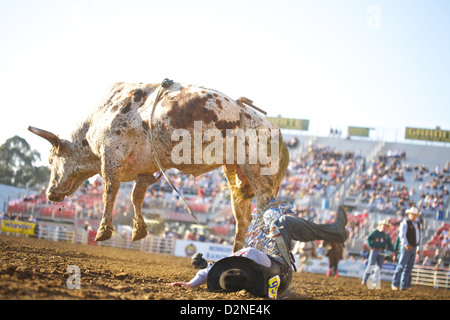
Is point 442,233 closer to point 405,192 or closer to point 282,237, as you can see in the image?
point 405,192

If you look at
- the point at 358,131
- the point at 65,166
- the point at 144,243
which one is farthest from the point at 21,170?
the point at 358,131

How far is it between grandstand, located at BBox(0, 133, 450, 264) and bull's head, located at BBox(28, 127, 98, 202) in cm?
964

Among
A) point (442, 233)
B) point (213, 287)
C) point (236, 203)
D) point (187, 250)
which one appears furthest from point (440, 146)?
point (213, 287)

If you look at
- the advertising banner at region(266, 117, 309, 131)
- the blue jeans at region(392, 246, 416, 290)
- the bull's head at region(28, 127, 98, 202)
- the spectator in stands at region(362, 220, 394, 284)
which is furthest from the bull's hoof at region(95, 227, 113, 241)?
the advertising banner at region(266, 117, 309, 131)

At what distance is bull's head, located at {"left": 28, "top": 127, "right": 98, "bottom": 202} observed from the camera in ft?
22.1

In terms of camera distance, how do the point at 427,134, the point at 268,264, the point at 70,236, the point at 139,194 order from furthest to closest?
1. the point at 427,134
2. the point at 70,236
3. the point at 139,194
4. the point at 268,264

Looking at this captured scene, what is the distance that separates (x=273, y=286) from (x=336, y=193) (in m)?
25.1

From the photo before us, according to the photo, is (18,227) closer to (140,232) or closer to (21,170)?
(21,170)

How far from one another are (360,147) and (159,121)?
104ft

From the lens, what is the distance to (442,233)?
2258 cm

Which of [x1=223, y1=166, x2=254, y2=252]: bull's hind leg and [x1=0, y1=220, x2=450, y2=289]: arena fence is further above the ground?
[x1=223, y1=166, x2=254, y2=252]: bull's hind leg

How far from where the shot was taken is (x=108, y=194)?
6152 mm

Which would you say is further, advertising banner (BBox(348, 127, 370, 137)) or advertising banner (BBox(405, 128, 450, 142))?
advertising banner (BBox(348, 127, 370, 137))

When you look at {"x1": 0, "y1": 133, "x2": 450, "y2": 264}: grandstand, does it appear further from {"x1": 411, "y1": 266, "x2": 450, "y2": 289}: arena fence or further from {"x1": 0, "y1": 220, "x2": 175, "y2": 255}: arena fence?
{"x1": 411, "y1": 266, "x2": 450, "y2": 289}: arena fence
